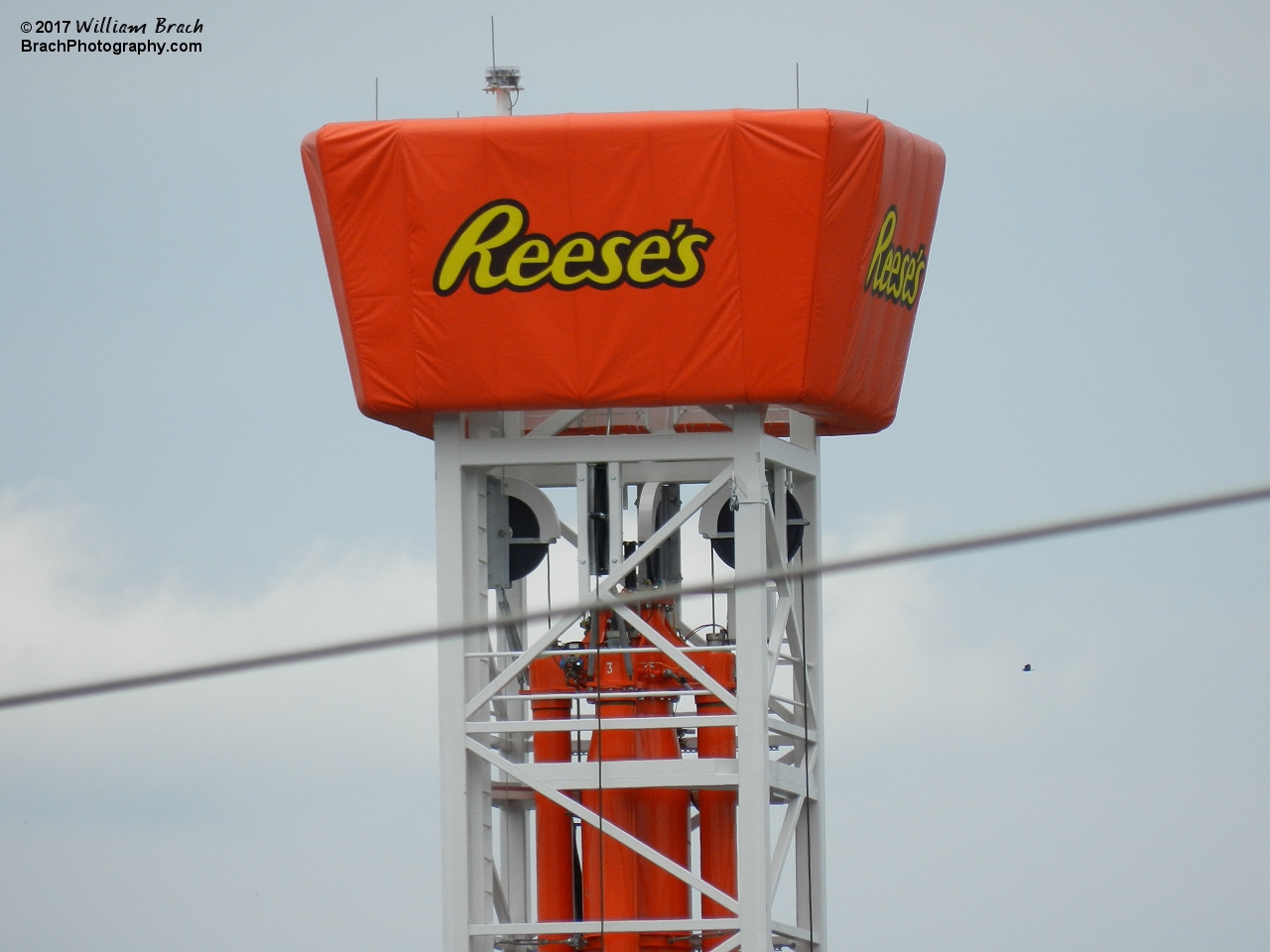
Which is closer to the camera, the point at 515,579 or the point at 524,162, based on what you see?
the point at 524,162

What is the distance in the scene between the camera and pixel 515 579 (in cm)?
3284

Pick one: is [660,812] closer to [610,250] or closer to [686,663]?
[686,663]

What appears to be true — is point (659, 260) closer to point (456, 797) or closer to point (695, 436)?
point (695, 436)

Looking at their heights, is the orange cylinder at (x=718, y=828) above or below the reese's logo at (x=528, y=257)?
below

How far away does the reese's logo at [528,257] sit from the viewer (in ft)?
98.8

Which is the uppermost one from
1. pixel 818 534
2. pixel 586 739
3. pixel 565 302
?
pixel 565 302

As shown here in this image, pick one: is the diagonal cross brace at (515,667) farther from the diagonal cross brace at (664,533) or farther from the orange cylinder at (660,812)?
Result: the orange cylinder at (660,812)

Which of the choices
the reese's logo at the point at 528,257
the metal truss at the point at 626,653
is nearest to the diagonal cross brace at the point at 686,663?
the metal truss at the point at 626,653

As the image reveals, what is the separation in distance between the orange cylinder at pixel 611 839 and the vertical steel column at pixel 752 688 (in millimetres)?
1373

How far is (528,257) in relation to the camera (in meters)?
30.2

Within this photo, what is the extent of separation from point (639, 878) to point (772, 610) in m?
3.53

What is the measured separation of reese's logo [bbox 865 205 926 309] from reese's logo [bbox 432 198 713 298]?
2764 millimetres

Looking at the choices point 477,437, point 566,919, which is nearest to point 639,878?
point 566,919

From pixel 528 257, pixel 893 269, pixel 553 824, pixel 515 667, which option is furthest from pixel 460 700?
pixel 893 269
